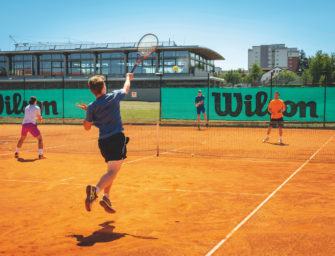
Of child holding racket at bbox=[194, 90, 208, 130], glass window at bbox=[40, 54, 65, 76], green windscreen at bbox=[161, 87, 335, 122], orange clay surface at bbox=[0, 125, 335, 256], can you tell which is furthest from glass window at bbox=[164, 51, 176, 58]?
orange clay surface at bbox=[0, 125, 335, 256]

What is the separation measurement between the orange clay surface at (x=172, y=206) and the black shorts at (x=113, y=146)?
833 mm

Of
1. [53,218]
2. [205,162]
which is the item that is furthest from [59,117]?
[53,218]

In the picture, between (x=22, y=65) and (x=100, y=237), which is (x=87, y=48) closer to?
(x=22, y=65)

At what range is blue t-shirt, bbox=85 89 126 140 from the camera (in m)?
4.52

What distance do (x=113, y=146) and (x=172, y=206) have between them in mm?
1343

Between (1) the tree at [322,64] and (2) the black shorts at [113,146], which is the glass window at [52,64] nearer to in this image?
(1) the tree at [322,64]

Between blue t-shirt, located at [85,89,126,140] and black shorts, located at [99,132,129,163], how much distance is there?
0.19ft

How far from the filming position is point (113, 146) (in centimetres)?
459

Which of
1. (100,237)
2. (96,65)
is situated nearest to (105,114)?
(100,237)

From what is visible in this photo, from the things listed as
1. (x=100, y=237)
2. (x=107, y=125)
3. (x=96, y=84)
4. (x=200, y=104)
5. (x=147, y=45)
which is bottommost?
(x=100, y=237)

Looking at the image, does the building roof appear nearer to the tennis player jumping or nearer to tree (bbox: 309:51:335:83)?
tree (bbox: 309:51:335:83)

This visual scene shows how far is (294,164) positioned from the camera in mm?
8922

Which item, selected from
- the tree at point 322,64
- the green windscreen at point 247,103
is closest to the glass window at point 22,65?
the tree at point 322,64

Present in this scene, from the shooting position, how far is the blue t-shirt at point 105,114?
4.52 m
